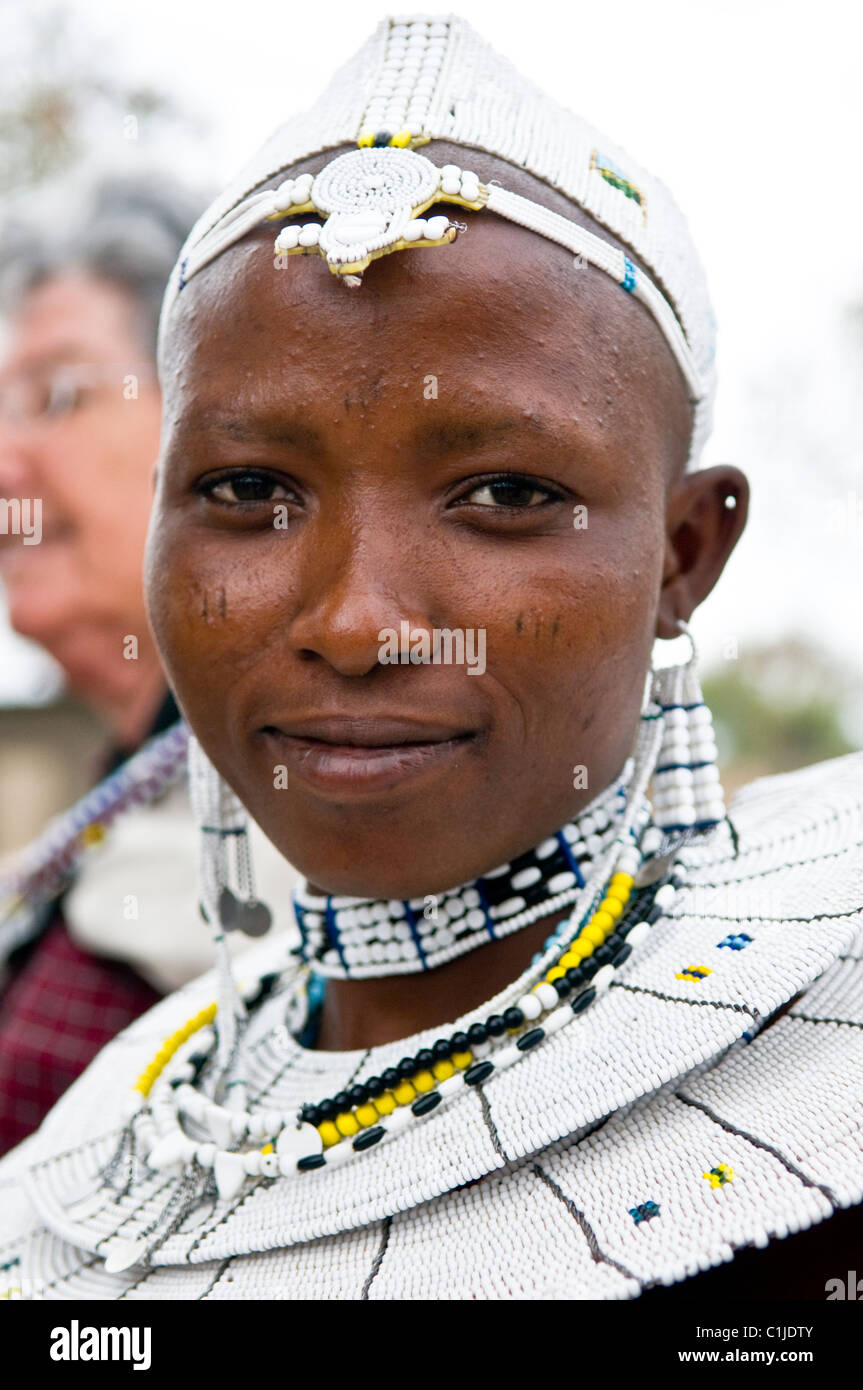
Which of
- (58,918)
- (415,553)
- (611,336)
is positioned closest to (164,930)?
(58,918)

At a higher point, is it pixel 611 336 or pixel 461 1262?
pixel 611 336

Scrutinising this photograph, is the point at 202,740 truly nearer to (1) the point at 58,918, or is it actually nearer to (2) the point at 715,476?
(2) the point at 715,476

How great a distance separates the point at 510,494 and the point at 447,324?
218 mm

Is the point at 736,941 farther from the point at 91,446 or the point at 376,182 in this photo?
the point at 91,446

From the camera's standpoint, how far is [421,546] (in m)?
1.54

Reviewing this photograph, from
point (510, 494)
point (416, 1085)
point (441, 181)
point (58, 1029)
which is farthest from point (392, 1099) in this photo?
point (58, 1029)

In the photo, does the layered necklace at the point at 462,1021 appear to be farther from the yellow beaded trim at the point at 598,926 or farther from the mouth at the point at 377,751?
the mouth at the point at 377,751

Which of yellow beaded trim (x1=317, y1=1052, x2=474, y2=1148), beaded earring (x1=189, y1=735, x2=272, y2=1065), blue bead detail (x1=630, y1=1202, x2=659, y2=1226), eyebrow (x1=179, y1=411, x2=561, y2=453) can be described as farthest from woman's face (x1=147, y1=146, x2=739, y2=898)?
blue bead detail (x1=630, y1=1202, x2=659, y2=1226)

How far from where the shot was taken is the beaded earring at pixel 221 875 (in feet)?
6.69

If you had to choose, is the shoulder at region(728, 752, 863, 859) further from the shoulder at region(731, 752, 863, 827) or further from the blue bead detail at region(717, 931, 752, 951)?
the blue bead detail at region(717, 931, 752, 951)

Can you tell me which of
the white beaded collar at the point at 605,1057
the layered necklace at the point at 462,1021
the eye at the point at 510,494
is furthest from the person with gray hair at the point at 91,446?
the eye at the point at 510,494

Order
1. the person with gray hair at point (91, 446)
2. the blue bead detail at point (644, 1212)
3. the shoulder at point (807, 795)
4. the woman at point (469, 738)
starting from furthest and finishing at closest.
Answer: the person with gray hair at point (91, 446)
the shoulder at point (807, 795)
the woman at point (469, 738)
the blue bead detail at point (644, 1212)
